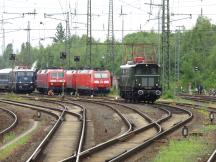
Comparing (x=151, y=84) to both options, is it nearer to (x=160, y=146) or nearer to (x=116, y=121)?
(x=116, y=121)

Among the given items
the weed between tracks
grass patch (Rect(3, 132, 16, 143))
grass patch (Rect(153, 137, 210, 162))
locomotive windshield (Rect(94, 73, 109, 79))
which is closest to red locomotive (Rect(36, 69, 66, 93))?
locomotive windshield (Rect(94, 73, 109, 79))

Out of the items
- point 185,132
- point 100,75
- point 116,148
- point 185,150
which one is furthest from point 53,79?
point 185,150

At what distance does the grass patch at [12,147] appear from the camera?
16286 mm

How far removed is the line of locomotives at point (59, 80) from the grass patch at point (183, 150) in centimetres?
3924

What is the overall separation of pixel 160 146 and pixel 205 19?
315ft

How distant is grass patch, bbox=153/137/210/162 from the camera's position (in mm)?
15055

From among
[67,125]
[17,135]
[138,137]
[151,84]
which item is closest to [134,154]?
[138,137]

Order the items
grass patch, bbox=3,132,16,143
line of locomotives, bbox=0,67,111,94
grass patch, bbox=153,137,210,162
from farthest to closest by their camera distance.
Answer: line of locomotives, bbox=0,67,111,94 → grass patch, bbox=3,132,16,143 → grass patch, bbox=153,137,210,162

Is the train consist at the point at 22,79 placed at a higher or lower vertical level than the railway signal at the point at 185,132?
higher

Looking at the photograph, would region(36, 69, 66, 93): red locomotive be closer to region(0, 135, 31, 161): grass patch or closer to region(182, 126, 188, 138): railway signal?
region(0, 135, 31, 161): grass patch

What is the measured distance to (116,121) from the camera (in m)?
28.0

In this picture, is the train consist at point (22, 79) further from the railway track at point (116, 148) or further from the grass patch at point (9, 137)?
the railway track at point (116, 148)

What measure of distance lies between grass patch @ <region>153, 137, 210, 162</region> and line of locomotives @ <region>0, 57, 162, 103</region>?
24.1 m

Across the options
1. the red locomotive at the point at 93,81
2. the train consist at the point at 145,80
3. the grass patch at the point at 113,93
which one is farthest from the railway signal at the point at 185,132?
the grass patch at the point at 113,93
